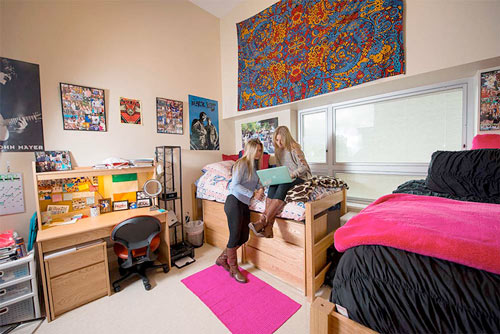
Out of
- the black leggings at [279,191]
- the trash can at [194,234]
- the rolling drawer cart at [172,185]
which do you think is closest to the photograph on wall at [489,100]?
the black leggings at [279,191]

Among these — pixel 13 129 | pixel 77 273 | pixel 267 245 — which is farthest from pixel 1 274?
pixel 267 245

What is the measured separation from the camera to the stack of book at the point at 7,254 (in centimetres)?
142

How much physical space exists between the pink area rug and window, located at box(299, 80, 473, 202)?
1.67m

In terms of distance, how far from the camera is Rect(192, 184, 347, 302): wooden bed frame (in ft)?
5.42

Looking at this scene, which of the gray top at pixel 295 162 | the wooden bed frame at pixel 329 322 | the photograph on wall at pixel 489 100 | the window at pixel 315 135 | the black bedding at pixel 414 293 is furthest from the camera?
the window at pixel 315 135

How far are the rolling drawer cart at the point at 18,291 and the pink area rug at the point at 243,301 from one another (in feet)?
3.68

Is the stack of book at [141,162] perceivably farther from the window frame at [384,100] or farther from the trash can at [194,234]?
the window frame at [384,100]

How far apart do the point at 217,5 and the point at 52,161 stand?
3047 mm

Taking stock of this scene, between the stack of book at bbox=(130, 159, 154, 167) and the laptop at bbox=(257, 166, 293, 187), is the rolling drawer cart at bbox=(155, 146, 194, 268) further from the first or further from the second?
the laptop at bbox=(257, 166, 293, 187)

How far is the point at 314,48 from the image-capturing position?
7.50 ft

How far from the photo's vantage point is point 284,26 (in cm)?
255

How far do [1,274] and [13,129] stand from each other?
117 cm

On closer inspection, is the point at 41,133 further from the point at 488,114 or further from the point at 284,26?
the point at 488,114

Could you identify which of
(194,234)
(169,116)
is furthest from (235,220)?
(169,116)
